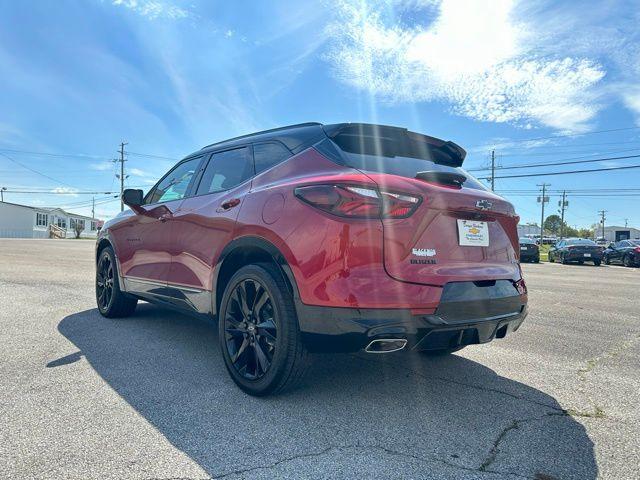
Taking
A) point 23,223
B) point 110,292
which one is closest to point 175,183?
point 110,292

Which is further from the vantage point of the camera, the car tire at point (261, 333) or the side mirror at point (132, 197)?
the side mirror at point (132, 197)

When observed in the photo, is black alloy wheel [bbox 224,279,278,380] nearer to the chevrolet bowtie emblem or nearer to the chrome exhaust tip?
the chrome exhaust tip

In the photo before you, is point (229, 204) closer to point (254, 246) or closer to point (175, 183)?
point (254, 246)

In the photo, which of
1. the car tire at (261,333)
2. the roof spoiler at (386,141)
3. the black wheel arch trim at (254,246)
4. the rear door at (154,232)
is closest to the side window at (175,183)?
the rear door at (154,232)

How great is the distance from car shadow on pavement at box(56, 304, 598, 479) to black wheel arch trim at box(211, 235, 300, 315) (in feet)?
2.11

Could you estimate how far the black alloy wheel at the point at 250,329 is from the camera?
293cm

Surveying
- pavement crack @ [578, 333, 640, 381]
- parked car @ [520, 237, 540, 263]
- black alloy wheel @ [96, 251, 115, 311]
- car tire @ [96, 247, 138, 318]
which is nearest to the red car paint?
pavement crack @ [578, 333, 640, 381]

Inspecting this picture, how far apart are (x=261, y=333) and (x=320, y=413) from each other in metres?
0.62

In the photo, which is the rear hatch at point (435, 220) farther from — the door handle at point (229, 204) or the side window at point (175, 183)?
the side window at point (175, 183)

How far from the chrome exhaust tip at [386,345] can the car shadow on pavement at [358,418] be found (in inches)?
17.9

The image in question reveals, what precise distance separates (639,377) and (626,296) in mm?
6307

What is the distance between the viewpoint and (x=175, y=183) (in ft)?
15.1

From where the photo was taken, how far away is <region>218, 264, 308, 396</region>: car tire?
2.74 m

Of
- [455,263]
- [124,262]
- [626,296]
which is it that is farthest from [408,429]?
[626,296]
